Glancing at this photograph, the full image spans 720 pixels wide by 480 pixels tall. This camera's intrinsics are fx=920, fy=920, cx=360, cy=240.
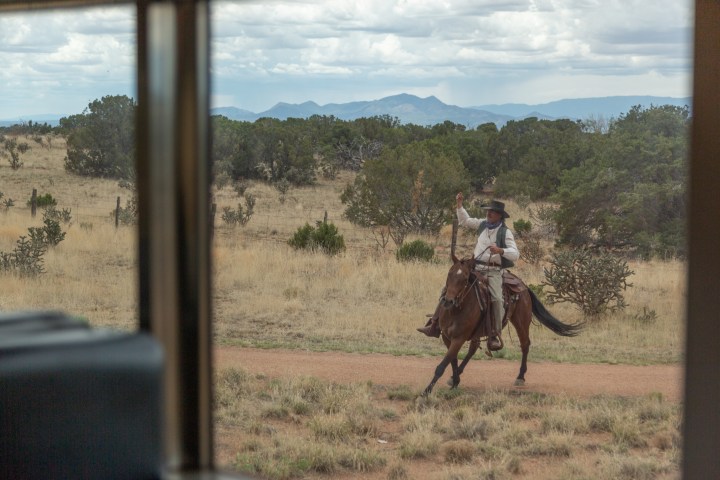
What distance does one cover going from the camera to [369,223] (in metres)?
8.62

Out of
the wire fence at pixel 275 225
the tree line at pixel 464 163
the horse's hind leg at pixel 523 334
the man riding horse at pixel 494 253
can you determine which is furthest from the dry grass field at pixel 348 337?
the man riding horse at pixel 494 253

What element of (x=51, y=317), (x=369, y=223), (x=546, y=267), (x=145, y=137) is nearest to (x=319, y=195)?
(x=369, y=223)

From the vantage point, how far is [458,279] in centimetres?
571

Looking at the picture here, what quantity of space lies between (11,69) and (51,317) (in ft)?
26.6

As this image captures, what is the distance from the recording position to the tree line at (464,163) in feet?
25.3

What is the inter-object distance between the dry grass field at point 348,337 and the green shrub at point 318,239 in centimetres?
8

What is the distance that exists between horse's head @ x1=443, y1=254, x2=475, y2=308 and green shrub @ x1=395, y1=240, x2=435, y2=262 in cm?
249

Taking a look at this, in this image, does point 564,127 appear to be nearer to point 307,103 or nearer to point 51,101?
point 307,103

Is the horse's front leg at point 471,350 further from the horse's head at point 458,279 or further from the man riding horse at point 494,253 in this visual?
the horse's head at point 458,279

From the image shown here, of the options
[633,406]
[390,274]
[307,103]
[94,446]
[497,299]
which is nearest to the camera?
[94,446]

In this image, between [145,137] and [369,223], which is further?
[369,223]

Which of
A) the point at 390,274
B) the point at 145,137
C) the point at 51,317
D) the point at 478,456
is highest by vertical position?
the point at 145,137

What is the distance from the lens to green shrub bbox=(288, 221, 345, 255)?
8734 millimetres

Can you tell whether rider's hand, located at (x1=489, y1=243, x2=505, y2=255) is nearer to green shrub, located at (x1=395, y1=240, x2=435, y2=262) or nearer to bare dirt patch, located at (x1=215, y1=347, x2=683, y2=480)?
bare dirt patch, located at (x1=215, y1=347, x2=683, y2=480)
